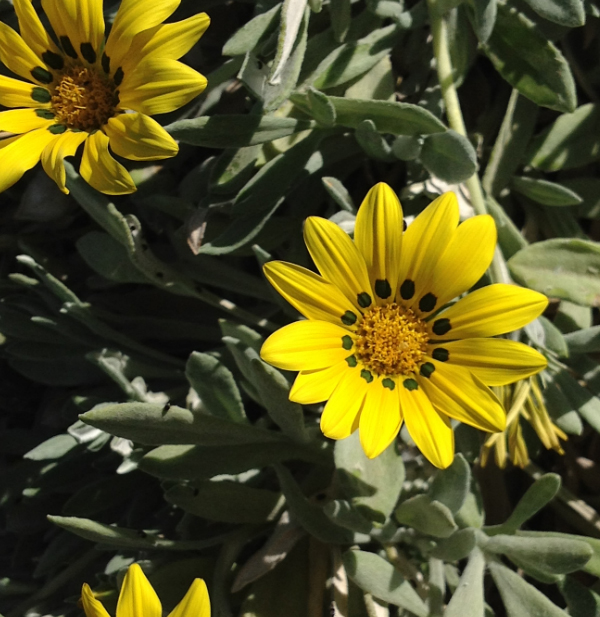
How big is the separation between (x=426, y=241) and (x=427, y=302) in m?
0.21

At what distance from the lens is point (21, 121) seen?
1.70 meters

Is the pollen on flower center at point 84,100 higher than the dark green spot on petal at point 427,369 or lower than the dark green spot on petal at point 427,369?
higher

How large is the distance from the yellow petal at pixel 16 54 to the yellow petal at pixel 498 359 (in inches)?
51.3

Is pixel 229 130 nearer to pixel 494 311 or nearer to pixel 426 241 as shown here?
pixel 426 241

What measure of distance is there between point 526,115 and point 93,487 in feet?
5.78

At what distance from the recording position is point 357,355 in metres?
1.73

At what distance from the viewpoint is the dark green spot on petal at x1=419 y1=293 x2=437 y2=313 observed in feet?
5.49

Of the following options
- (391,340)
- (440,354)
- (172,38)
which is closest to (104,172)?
(172,38)

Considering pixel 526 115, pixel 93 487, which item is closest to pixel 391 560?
pixel 93 487

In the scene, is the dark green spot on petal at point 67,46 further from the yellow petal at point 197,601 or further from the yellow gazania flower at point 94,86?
the yellow petal at point 197,601

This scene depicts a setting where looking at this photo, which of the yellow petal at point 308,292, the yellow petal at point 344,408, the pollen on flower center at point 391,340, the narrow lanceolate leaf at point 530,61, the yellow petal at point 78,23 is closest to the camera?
the yellow petal at point 344,408

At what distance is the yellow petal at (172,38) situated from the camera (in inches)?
58.9

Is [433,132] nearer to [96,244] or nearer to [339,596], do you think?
[96,244]

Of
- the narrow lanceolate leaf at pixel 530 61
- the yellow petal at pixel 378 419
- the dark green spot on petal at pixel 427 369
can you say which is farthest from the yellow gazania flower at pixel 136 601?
the narrow lanceolate leaf at pixel 530 61
